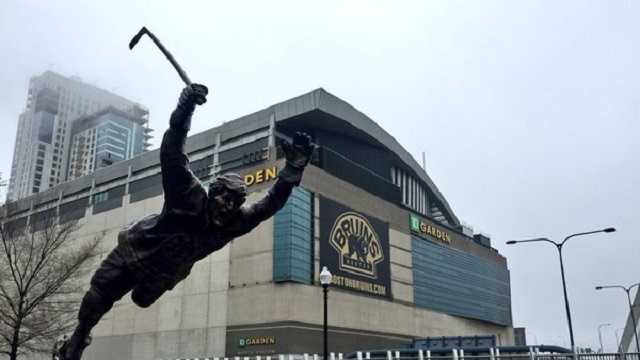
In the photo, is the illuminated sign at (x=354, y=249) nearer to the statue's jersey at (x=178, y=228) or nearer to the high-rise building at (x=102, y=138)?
the statue's jersey at (x=178, y=228)

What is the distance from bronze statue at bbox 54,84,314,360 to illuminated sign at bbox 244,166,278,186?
132 feet

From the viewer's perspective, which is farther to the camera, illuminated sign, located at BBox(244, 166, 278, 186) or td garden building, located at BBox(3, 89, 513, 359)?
illuminated sign, located at BBox(244, 166, 278, 186)

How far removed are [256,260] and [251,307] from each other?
358 cm

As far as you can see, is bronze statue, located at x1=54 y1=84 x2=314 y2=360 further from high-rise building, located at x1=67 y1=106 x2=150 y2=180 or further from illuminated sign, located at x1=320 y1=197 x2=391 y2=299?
high-rise building, located at x1=67 y1=106 x2=150 y2=180

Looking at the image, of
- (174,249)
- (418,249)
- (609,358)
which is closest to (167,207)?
(174,249)

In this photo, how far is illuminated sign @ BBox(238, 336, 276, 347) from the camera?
44.1m

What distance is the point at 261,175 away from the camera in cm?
4931

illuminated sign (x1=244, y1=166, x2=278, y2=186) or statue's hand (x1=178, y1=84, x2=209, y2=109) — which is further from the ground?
illuminated sign (x1=244, y1=166, x2=278, y2=186)

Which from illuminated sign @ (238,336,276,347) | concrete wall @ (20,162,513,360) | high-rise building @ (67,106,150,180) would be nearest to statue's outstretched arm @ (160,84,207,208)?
illuminated sign @ (238,336,276,347)

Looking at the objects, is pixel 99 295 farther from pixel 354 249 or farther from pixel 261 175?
pixel 354 249

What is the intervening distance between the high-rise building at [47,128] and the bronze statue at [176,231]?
5849 inches

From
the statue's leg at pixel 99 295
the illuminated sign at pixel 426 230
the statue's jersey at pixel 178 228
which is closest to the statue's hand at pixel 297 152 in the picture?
the statue's jersey at pixel 178 228

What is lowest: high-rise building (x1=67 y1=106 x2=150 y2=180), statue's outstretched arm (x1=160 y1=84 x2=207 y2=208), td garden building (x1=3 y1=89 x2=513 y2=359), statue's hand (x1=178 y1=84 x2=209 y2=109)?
statue's outstretched arm (x1=160 y1=84 x2=207 y2=208)

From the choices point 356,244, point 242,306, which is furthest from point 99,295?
point 356,244
